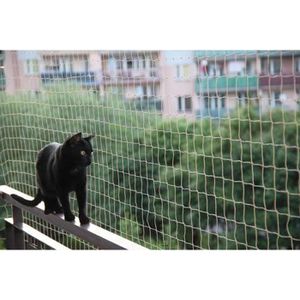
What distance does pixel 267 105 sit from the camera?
68.7 inches

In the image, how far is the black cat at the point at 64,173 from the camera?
6.06ft

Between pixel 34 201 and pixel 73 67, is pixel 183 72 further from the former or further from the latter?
pixel 34 201

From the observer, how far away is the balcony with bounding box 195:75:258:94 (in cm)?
178

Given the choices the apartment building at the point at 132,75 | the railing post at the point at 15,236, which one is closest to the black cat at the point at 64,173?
the railing post at the point at 15,236

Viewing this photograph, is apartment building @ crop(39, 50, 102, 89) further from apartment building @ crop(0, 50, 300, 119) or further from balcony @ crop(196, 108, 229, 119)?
balcony @ crop(196, 108, 229, 119)

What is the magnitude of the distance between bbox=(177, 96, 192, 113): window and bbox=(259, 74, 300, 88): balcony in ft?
0.72

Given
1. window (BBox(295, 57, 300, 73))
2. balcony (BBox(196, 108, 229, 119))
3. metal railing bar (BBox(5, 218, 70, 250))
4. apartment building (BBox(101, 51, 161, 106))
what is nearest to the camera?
window (BBox(295, 57, 300, 73))

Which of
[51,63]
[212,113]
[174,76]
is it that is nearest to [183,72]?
[174,76]

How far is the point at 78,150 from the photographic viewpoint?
1.84 meters

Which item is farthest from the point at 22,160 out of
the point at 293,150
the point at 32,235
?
the point at 293,150

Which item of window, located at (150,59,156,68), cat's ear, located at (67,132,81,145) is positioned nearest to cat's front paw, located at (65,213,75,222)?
cat's ear, located at (67,132,81,145)

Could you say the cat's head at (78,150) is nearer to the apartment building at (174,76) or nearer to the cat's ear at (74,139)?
the cat's ear at (74,139)

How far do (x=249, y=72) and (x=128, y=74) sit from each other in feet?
1.25
